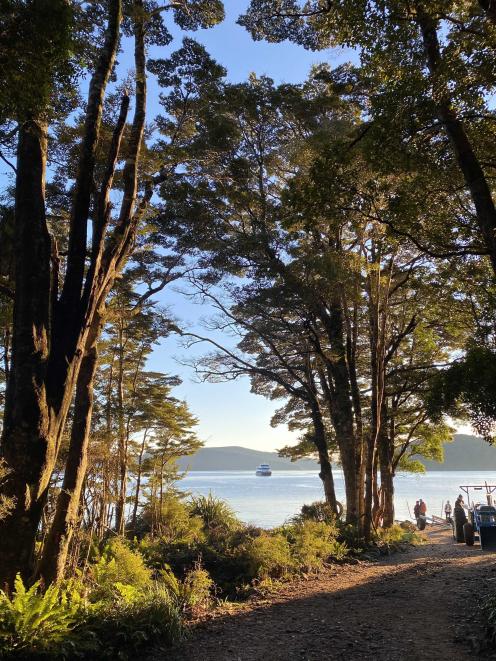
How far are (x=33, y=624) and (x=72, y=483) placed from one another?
1.78 meters

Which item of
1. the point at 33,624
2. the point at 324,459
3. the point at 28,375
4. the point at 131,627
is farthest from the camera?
the point at 324,459

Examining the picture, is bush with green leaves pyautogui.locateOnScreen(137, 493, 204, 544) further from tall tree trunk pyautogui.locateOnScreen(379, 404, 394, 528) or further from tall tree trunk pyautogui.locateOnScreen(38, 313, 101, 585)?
tall tree trunk pyautogui.locateOnScreen(379, 404, 394, 528)

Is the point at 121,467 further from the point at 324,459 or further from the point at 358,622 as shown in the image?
the point at 358,622

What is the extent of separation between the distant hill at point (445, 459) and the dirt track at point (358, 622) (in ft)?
196

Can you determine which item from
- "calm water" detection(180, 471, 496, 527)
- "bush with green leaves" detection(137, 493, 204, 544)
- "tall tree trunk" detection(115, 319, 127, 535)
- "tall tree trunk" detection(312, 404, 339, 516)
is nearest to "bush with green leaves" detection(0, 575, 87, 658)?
"bush with green leaves" detection(137, 493, 204, 544)

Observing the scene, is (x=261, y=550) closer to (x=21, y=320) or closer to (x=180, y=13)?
(x=21, y=320)

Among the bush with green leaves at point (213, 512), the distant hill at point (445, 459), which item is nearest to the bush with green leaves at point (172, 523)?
the bush with green leaves at point (213, 512)

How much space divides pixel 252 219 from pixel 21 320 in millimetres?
8306

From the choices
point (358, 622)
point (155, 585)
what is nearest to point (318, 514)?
point (358, 622)

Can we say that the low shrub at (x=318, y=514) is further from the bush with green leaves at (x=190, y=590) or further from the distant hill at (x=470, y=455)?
the distant hill at (x=470, y=455)

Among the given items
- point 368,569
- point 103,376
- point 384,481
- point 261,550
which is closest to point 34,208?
point 261,550

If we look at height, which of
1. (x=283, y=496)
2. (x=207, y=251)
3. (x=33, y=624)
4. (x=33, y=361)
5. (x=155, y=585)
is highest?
(x=207, y=251)

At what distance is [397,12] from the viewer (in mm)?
5445

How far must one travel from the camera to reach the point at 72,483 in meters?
5.50
